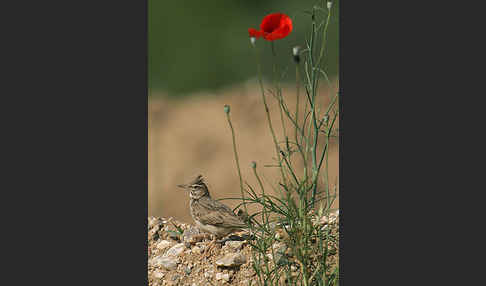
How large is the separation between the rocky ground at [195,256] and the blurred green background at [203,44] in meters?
1.06

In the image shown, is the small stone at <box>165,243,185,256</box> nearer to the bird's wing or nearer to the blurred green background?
the bird's wing

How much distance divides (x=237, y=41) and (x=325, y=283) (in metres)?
1.83

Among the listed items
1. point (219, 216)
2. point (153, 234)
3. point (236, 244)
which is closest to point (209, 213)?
point (219, 216)

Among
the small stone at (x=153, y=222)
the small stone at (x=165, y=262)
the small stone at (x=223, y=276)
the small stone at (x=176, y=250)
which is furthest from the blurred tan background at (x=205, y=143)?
A: the small stone at (x=223, y=276)

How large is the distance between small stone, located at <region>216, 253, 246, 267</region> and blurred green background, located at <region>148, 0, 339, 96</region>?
1239mm

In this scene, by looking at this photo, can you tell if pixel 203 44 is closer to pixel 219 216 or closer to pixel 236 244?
pixel 219 216

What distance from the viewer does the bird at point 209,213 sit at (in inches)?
213

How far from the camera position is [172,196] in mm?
5691

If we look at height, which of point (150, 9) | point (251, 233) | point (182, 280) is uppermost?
point (150, 9)

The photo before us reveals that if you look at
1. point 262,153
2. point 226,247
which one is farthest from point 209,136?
point 226,247

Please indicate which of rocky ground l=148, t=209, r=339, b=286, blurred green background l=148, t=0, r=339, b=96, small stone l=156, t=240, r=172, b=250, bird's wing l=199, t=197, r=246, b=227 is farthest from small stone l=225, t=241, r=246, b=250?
blurred green background l=148, t=0, r=339, b=96

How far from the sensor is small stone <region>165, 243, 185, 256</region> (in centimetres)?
566

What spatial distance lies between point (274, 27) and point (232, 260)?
166 cm

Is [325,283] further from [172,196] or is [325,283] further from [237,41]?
[237,41]
